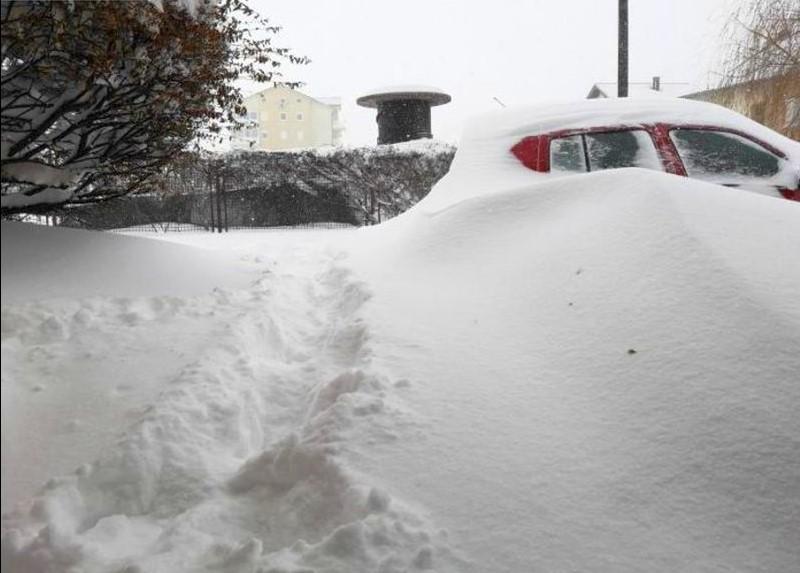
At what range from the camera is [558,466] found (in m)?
2.21

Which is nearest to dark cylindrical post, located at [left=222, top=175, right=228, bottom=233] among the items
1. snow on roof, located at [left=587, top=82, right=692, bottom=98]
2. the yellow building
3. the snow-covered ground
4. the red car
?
the red car

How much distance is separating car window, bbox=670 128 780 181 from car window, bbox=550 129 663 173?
0.82 ft

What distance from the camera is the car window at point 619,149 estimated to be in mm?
5375

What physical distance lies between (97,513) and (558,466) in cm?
154

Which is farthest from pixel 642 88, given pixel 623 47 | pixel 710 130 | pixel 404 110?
pixel 710 130

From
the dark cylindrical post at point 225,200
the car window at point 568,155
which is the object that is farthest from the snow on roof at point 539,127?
the dark cylindrical post at point 225,200

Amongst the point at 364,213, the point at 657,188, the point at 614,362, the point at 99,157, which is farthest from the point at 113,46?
the point at 364,213

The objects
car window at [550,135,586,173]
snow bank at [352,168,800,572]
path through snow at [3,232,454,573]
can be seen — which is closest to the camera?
path through snow at [3,232,454,573]

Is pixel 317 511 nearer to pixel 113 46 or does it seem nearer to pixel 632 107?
pixel 113 46

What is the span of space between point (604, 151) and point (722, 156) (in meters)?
0.96

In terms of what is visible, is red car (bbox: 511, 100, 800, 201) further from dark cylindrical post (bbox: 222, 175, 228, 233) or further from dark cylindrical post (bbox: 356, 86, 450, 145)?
dark cylindrical post (bbox: 356, 86, 450, 145)

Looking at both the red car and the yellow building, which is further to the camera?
the yellow building

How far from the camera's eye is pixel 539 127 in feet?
17.8

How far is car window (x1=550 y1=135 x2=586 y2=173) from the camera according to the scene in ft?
17.4
